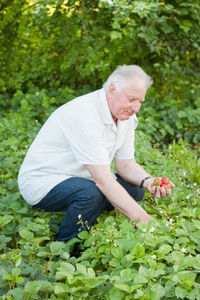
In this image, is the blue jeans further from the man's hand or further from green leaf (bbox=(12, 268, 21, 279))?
green leaf (bbox=(12, 268, 21, 279))

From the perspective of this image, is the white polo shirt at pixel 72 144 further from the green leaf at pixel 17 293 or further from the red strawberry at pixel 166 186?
the green leaf at pixel 17 293

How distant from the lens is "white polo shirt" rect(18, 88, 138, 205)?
257 cm

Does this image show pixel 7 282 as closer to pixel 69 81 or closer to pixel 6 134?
pixel 6 134

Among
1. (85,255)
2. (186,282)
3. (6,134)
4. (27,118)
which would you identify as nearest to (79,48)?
(27,118)

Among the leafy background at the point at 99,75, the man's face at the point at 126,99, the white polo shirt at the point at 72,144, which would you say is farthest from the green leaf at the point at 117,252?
the man's face at the point at 126,99

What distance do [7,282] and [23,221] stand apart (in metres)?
0.72

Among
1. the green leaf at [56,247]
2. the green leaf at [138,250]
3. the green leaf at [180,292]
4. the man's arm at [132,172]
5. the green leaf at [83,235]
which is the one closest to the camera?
the green leaf at [180,292]

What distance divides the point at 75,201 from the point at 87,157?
0.30 m

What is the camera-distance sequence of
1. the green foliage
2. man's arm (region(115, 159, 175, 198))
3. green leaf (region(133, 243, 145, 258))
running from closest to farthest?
green leaf (region(133, 243, 145, 258)) < man's arm (region(115, 159, 175, 198)) < the green foliage

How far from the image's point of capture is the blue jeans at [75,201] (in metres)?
2.62

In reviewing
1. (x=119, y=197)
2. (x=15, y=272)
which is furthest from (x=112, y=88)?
(x=15, y=272)

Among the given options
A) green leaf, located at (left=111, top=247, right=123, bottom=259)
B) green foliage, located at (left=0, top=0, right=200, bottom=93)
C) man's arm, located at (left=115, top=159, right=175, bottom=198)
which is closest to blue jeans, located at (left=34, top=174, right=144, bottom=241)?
man's arm, located at (left=115, top=159, right=175, bottom=198)

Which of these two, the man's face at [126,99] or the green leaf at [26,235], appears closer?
the green leaf at [26,235]

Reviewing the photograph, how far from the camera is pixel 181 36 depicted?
5.28 metres
